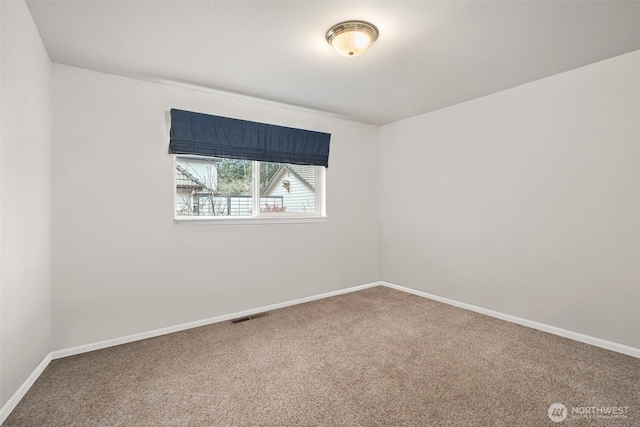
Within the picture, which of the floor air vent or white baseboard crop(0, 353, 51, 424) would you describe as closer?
white baseboard crop(0, 353, 51, 424)

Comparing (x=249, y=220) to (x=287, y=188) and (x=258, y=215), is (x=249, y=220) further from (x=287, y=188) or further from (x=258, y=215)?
(x=287, y=188)

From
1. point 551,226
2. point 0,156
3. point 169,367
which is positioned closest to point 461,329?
point 551,226

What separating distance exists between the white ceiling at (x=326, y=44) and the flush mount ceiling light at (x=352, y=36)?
2.1 inches

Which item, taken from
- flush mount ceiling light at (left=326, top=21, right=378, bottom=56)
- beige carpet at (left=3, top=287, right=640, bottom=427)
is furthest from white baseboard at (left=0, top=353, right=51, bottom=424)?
flush mount ceiling light at (left=326, top=21, right=378, bottom=56)

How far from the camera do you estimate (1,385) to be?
5.58 feet

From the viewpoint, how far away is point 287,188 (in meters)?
3.99

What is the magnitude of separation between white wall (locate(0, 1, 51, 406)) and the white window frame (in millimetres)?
996

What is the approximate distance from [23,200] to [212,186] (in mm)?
1614

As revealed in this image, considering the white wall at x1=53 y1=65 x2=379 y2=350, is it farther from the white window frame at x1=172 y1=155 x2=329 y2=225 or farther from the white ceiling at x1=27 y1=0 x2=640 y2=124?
the white ceiling at x1=27 y1=0 x2=640 y2=124

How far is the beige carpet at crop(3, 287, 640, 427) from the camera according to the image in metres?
1.79

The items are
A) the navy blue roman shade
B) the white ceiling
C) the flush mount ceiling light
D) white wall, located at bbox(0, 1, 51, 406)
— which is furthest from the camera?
the navy blue roman shade

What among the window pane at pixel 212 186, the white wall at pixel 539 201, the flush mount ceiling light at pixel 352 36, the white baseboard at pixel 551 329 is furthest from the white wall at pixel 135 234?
the white baseboard at pixel 551 329

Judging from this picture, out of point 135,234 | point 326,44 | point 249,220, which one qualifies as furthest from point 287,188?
point 326,44

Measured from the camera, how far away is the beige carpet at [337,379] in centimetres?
179
